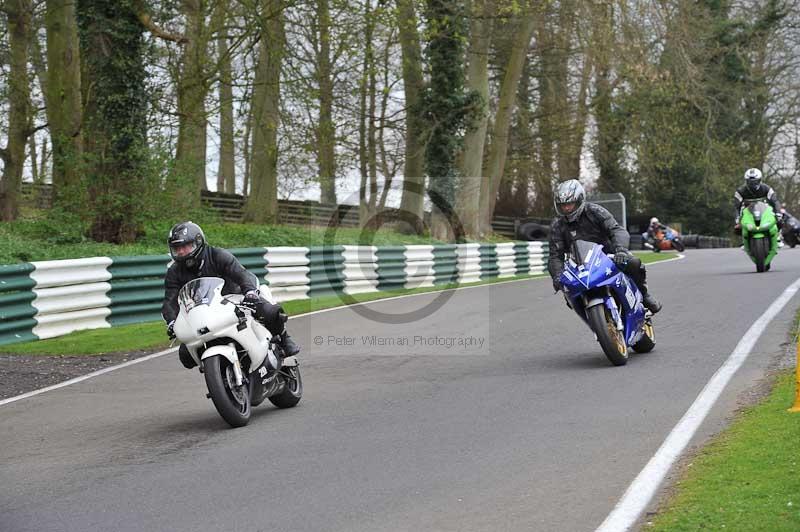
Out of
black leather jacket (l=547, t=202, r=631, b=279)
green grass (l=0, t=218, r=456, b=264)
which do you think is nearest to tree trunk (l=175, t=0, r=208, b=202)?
green grass (l=0, t=218, r=456, b=264)

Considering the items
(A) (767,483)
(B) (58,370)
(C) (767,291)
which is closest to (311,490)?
(A) (767,483)

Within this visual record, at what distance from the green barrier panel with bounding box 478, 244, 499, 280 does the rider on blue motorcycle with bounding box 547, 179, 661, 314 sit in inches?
580

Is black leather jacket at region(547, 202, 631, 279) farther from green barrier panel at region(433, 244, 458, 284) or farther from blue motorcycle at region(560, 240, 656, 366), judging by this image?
green barrier panel at region(433, 244, 458, 284)

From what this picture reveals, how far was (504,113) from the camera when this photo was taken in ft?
118

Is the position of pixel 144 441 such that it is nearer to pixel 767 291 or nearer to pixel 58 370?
pixel 58 370

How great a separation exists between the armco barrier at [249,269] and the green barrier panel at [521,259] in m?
0.03

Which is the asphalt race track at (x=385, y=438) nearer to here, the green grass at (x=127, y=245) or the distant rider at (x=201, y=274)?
the distant rider at (x=201, y=274)

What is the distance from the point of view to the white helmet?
784 inches

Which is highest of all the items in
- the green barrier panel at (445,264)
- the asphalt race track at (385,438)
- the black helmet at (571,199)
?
the black helmet at (571,199)

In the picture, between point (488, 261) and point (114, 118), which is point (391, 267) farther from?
point (114, 118)

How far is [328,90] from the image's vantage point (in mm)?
29234

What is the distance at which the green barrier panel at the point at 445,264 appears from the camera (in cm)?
2419

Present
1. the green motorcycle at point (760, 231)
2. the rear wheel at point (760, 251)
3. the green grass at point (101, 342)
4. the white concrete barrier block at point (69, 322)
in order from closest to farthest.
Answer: the green grass at point (101, 342)
the white concrete barrier block at point (69, 322)
the green motorcycle at point (760, 231)
the rear wheel at point (760, 251)

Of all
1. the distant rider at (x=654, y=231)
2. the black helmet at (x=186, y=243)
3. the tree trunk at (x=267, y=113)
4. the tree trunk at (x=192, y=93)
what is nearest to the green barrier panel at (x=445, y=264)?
the tree trunk at (x=267, y=113)
